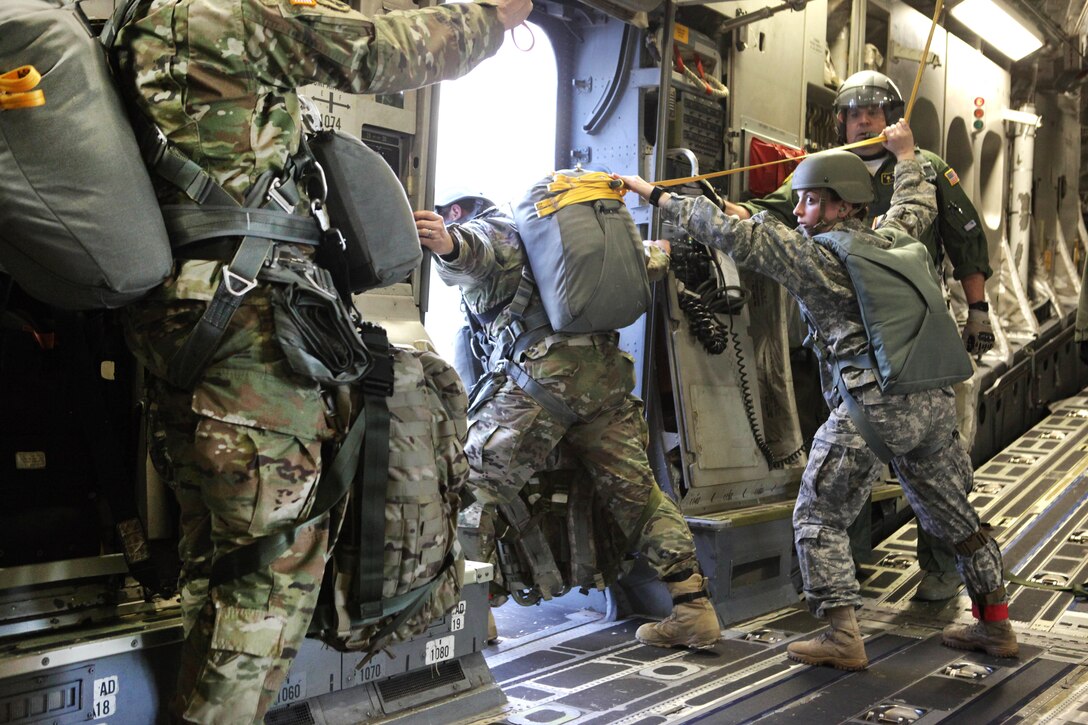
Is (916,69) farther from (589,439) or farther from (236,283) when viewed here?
(236,283)

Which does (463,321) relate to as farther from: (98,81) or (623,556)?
(98,81)

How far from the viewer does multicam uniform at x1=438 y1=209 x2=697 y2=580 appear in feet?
13.8

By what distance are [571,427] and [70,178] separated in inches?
106

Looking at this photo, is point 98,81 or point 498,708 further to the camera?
point 498,708

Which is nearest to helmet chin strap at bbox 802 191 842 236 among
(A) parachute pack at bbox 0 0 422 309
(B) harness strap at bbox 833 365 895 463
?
(B) harness strap at bbox 833 365 895 463

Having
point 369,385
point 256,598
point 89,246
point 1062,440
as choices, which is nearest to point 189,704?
point 256,598

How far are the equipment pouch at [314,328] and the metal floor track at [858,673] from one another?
66.0 inches

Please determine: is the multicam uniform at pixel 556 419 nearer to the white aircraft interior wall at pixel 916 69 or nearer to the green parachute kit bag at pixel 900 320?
the green parachute kit bag at pixel 900 320

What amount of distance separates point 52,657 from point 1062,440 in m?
7.46

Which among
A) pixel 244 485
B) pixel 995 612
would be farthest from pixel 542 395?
pixel 995 612

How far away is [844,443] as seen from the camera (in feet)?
14.3

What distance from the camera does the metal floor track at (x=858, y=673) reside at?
3.70 m

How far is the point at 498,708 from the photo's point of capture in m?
3.66

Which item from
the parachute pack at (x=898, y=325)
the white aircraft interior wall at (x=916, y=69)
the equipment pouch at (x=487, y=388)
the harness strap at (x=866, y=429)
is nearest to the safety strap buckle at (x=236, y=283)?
the equipment pouch at (x=487, y=388)
